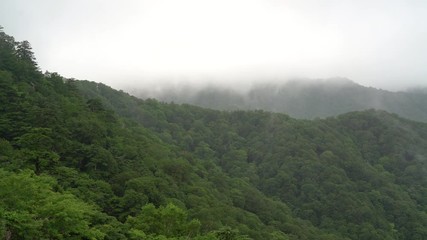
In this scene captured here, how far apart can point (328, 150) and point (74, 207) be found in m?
138

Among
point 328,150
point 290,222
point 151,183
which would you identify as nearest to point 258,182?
point 328,150

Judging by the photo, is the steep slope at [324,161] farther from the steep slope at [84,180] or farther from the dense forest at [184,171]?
the steep slope at [84,180]

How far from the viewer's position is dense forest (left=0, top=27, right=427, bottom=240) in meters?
45.3

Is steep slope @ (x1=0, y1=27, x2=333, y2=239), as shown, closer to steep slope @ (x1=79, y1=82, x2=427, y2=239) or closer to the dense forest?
the dense forest

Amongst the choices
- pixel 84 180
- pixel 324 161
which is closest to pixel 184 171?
pixel 84 180

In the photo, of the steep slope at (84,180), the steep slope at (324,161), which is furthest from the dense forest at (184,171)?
the steep slope at (324,161)

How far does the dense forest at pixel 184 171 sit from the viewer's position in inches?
1783

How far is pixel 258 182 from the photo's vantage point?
149125 millimetres

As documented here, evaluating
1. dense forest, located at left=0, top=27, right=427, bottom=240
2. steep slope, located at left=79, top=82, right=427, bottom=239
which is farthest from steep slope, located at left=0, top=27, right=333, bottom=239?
steep slope, located at left=79, top=82, right=427, bottom=239

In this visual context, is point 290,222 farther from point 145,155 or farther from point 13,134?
point 13,134

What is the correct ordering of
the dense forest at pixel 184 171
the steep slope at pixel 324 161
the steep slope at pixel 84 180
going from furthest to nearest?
the steep slope at pixel 324 161, the dense forest at pixel 184 171, the steep slope at pixel 84 180

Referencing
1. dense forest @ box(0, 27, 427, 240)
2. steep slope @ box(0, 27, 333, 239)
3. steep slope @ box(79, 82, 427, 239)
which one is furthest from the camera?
steep slope @ box(79, 82, 427, 239)

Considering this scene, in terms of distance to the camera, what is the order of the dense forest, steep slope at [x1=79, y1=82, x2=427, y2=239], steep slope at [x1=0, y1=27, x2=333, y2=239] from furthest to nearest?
steep slope at [x1=79, y1=82, x2=427, y2=239] → the dense forest → steep slope at [x1=0, y1=27, x2=333, y2=239]

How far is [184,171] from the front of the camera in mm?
88438
